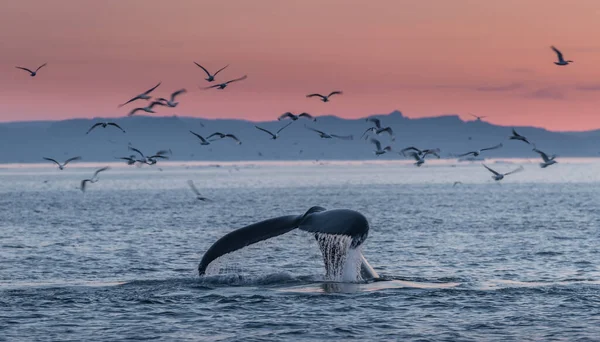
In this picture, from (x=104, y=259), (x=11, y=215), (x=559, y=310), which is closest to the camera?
(x=559, y=310)

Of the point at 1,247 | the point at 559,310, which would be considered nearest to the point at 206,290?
the point at 559,310

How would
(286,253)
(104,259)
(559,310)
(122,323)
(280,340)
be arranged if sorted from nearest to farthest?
(280,340) < (122,323) < (559,310) < (104,259) < (286,253)

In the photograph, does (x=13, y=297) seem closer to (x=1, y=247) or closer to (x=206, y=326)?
(x=206, y=326)

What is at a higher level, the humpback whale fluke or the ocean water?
the humpback whale fluke

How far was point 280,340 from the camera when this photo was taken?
57.0ft

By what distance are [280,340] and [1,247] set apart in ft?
75.9

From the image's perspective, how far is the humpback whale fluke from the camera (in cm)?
1728

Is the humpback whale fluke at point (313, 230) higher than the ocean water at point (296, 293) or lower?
higher

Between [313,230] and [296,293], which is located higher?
[313,230]

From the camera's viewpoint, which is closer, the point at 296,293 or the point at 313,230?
the point at 313,230

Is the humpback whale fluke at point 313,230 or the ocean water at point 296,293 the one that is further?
the ocean water at point 296,293

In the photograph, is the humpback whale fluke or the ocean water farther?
the ocean water

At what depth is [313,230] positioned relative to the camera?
1794 cm

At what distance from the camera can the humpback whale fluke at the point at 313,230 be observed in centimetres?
1728
